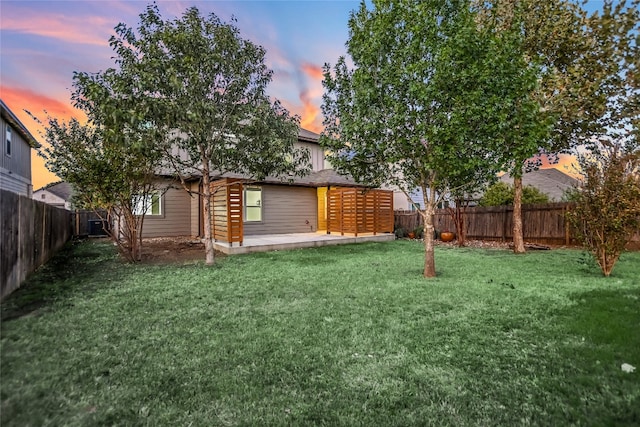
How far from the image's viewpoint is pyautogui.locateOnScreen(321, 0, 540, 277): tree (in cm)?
528

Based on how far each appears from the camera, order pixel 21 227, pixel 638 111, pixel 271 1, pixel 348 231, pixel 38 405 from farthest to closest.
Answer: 1. pixel 348 231
2. pixel 638 111
3. pixel 21 227
4. pixel 271 1
5. pixel 38 405

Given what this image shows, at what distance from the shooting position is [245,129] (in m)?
7.66

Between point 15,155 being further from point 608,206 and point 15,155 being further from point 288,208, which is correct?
point 608,206

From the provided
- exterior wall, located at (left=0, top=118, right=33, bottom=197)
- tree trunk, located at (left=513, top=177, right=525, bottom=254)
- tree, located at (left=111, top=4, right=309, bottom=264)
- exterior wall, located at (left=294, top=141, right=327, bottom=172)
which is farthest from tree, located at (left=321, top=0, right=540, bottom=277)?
exterior wall, located at (left=0, top=118, right=33, bottom=197)

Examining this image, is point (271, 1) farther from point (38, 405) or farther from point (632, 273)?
point (632, 273)

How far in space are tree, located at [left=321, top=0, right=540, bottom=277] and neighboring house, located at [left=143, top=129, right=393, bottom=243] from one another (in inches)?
258

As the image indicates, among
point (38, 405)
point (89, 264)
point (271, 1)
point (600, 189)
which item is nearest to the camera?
point (38, 405)

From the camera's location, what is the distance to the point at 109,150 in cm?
686

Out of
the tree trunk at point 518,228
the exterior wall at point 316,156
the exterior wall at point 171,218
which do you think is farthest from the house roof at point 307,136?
the tree trunk at point 518,228

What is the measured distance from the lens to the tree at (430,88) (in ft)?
17.3

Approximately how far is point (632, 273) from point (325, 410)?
7303 millimetres

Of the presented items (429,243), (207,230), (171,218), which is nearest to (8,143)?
(171,218)

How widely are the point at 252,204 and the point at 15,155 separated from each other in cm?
923

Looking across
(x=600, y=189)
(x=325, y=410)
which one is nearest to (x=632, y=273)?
(x=600, y=189)
